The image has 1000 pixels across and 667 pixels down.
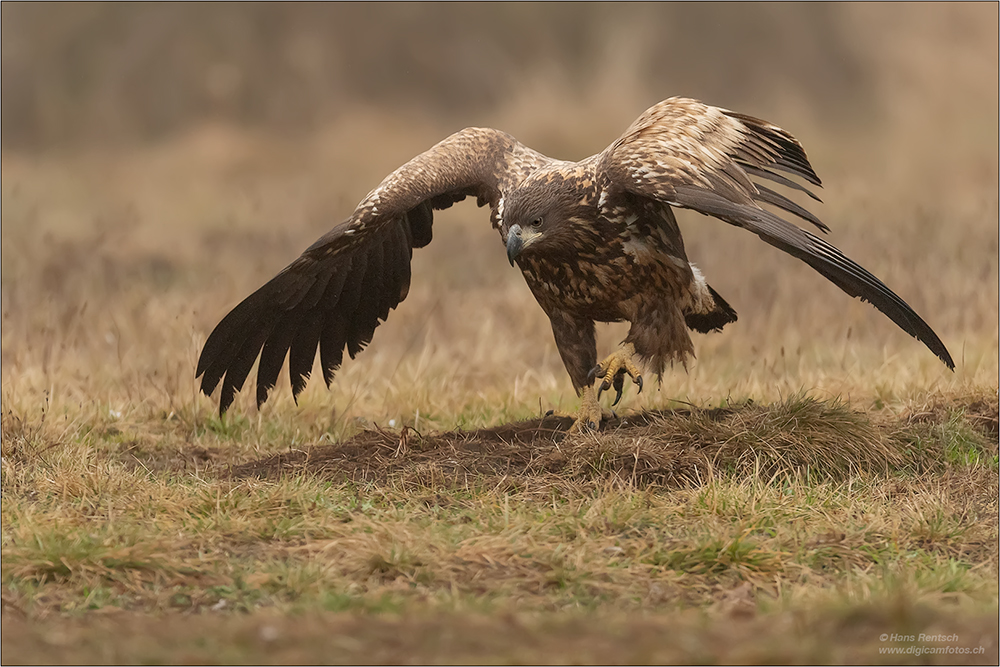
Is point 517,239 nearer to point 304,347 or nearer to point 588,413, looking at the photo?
point 588,413

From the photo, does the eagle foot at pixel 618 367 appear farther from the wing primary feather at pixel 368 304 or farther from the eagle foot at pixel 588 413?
the wing primary feather at pixel 368 304

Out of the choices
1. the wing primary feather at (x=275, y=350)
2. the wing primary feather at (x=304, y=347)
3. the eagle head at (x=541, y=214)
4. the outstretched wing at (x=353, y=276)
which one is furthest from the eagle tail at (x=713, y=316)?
the wing primary feather at (x=275, y=350)

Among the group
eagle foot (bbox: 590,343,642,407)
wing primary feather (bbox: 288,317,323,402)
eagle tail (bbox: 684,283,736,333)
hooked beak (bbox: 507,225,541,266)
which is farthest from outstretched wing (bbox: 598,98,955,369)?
wing primary feather (bbox: 288,317,323,402)

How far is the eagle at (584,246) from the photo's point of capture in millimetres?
4566

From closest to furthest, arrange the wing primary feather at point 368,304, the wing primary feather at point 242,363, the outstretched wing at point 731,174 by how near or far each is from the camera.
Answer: the outstretched wing at point 731,174 → the wing primary feather at point 242,363 → the wing primary feather at point 368,304

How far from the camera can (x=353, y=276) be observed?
561 centimetres

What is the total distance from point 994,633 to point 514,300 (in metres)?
6.33

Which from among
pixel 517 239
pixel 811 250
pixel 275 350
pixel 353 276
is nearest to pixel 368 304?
pixel 353 276

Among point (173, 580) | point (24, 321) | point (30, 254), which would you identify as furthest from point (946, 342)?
point (30, 254)

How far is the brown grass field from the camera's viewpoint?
120 inches

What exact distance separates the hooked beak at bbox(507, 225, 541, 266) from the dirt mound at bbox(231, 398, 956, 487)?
2.91 feet

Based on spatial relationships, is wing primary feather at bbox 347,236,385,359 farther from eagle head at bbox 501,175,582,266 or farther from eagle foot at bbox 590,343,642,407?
eagle foot at bbox 590,343,642,407

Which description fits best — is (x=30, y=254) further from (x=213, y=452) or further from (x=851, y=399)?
(x=851, y=399)

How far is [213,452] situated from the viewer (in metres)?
5.46
